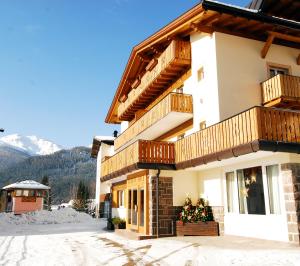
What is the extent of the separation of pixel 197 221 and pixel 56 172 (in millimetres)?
157650

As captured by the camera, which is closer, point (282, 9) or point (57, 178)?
point (282, 9)

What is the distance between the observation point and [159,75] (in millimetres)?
19906

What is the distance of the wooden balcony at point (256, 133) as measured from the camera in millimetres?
10672

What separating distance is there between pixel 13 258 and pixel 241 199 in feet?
29.9

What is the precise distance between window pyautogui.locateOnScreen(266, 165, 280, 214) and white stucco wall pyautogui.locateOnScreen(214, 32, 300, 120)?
3391 millimetres

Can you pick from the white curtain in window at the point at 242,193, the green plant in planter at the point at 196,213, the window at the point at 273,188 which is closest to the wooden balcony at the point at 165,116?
the white curtain in window at the point at 242,193

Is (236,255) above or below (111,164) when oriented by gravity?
below

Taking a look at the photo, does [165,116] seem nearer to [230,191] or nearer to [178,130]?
[178,130]

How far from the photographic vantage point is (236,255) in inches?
364

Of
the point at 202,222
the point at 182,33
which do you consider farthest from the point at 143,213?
the point at 182,33

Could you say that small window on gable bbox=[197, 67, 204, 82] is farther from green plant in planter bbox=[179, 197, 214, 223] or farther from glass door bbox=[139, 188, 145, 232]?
glass door bbox=[139, 188, 145, 232]

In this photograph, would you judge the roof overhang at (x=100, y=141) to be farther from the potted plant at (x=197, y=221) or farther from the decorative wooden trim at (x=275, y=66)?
the decorative wooden trim at (x=275, y=66)

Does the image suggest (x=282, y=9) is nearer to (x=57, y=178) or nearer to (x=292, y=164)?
(x=292, y=164)

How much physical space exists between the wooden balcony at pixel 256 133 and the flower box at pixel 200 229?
11.8ft
